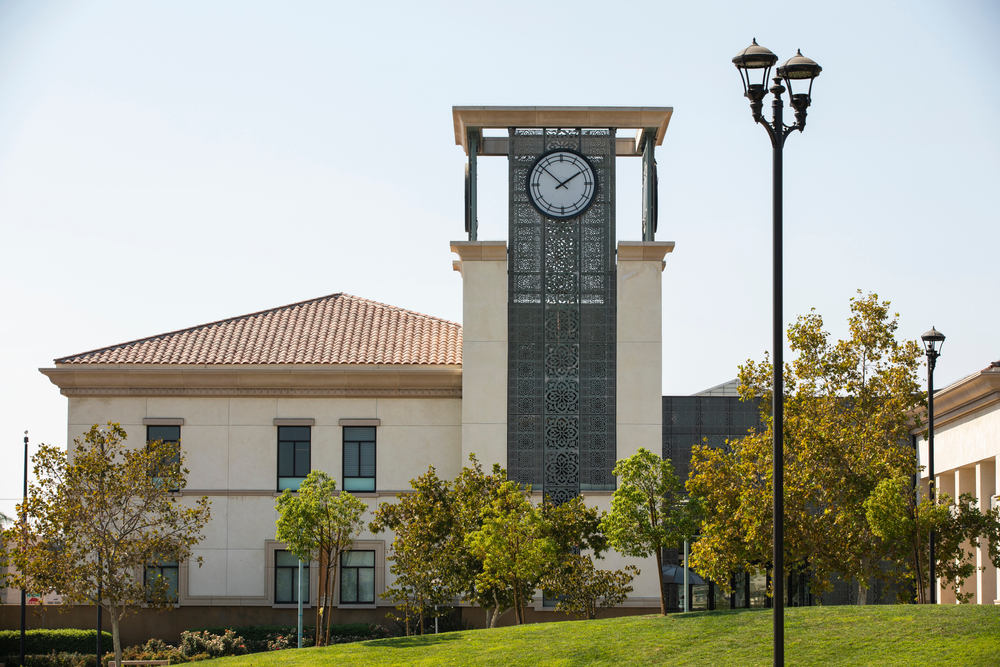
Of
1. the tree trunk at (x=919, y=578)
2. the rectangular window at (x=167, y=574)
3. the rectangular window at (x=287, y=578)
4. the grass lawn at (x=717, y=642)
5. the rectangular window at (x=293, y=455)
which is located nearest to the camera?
the grass lawn at (x=717, y=642)

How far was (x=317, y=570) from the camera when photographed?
3750 centimetres

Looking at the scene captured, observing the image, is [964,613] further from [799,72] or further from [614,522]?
[799,72]

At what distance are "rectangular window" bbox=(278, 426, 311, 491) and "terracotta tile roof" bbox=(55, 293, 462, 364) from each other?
2.08 meters

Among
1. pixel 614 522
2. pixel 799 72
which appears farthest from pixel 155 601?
pixel 799 72

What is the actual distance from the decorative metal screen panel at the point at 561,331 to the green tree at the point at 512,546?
5.52 m

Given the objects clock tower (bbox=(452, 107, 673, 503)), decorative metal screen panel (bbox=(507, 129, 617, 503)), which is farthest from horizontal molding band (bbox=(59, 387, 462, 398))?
decorative metal screen panel (bbox=(507, 129, 617, 503))

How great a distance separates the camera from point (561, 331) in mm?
37469

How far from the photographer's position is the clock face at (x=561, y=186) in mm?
37562

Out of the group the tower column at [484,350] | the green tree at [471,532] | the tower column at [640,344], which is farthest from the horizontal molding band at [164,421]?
the tower column at [640,344]

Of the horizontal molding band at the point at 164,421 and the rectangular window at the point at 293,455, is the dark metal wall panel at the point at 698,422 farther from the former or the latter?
the horizontal molding band at the point at 164,421

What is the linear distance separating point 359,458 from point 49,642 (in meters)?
9.80

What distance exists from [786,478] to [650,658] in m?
8.50

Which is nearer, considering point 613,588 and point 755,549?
point 755,549

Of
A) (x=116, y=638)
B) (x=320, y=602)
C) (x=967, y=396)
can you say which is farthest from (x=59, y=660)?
(x=967, y=396)
